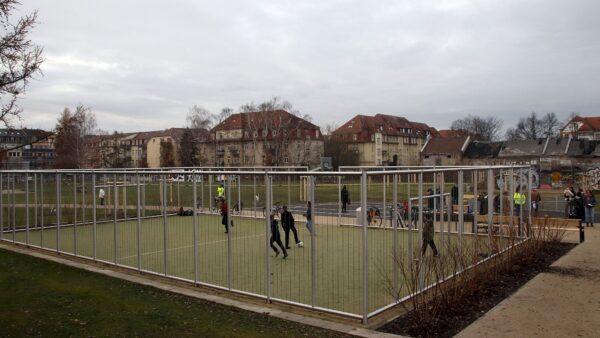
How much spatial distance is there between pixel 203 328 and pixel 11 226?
1367cm

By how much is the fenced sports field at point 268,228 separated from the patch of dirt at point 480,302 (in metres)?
0.60

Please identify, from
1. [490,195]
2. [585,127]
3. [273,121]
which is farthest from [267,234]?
[585,127]

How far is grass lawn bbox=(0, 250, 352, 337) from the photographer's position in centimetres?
750

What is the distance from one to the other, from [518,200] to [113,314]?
488 inches

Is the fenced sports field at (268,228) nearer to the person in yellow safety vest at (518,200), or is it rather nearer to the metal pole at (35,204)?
the metal pole at (35,204)

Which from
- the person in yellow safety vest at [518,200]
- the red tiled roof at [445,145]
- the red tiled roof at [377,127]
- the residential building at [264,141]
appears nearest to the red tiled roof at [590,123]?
the red tiled roof at [377,127]

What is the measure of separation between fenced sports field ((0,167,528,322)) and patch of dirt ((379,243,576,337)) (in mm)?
598

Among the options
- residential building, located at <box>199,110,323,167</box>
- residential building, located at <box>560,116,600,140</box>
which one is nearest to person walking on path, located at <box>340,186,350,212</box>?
residential building, located at <box>199,110,323,167</box>

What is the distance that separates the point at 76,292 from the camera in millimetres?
10008

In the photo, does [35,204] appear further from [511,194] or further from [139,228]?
[511,194]

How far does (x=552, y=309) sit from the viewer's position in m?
8.77

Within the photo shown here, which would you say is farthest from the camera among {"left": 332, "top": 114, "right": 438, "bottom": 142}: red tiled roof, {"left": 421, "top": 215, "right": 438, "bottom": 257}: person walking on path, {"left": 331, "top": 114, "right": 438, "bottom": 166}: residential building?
{"left": 332, "top": 114, "right": 438, "bottom": 142}: red tiled roof

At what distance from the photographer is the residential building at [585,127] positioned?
110 m

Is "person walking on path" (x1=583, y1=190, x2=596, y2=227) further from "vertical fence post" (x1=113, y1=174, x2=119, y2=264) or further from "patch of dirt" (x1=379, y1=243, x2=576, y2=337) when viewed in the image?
"vertical fence post" (x1=113, y1=174, x2=119, y2=264)
